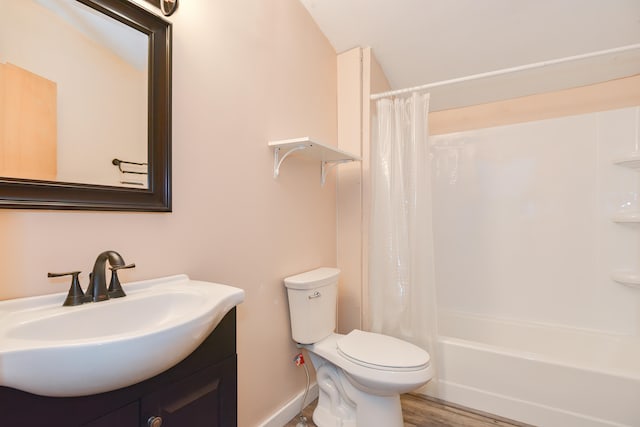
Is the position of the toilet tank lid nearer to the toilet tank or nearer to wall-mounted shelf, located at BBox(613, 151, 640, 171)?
the toilet tank

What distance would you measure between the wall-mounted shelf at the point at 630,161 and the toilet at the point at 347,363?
67.3 inches

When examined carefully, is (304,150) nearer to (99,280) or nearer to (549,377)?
(99,280)

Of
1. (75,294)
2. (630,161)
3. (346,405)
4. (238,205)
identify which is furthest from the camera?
(630,161)

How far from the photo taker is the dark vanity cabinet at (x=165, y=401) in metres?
0.60

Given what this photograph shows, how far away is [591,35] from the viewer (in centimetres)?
187

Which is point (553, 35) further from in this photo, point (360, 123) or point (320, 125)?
point (320, 125)

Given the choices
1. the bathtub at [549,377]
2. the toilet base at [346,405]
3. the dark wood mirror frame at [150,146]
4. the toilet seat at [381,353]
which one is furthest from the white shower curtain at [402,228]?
the dark wood mirror frame at [150,146]

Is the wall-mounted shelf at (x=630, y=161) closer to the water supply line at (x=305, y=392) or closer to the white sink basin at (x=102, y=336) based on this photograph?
the water supply line at (x=305, y=392)

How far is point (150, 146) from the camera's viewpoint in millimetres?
1097

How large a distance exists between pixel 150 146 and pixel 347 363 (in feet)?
4.05

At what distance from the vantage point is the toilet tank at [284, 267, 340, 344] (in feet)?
→ 5.39

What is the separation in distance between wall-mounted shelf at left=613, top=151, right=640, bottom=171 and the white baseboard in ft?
7.61

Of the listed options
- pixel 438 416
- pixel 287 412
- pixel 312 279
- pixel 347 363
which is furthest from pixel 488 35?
pixel 287 412

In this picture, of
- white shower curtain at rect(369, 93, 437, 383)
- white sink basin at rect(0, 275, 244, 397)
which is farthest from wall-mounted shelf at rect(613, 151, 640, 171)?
white sink basin at rect(0, 275, 244, 397)
